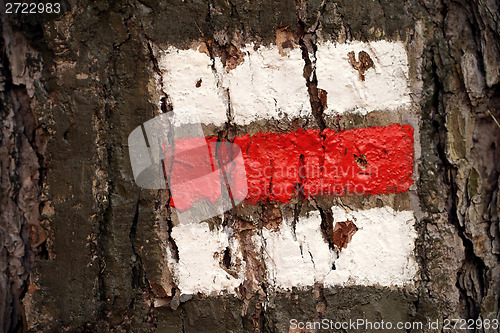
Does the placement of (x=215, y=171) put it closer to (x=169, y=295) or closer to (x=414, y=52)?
(x=169, y=295)

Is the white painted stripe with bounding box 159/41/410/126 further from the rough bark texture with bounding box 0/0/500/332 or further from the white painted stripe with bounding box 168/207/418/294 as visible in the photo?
the white painted stripe with bounding box 168/207/418/294

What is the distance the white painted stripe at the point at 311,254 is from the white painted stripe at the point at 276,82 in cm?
43

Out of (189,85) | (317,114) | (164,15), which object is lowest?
(317,114)

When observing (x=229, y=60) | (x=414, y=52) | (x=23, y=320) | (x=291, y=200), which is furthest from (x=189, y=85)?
(x=23, y=320)

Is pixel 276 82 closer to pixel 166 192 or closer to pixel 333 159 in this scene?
pixel 333 159

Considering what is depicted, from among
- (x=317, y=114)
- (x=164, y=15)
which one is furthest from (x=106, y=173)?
(x=317, y=114)

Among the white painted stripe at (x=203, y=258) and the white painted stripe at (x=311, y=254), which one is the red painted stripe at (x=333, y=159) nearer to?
the white painted stripe at (x=311, y=254)

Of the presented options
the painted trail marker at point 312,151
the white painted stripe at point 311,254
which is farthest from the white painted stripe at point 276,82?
the white painted stripe at point 311,254

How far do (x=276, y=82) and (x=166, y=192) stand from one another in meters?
0.61

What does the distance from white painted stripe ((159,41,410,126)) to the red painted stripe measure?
10cm

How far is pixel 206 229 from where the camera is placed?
4.21 feet

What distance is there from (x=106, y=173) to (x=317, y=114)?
2.85ft

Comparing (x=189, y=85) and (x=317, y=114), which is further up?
(x=189, y=85)

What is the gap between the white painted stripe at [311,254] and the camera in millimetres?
1273
